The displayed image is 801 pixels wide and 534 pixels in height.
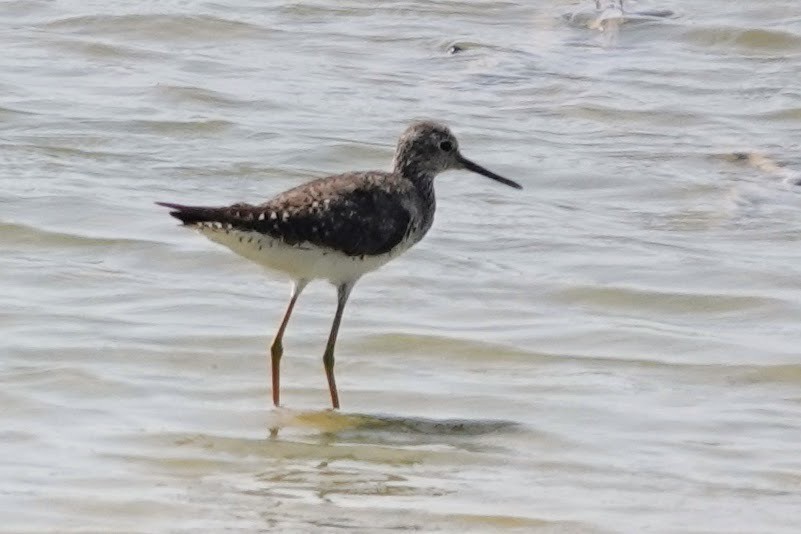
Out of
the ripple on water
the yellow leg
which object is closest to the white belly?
the yellow leg

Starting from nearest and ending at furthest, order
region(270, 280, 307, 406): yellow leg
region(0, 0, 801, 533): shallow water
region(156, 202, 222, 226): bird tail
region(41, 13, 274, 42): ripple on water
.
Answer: region(0, 0, 801, 533): shallow water
region(156, 202, 222, 226): bird tail
region(270, 280, 307, 406): yellow leg
region(41, 13, 274, 42): ripple on water

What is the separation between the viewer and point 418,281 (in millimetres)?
10734

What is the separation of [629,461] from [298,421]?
147cm

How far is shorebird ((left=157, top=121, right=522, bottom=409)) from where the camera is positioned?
8.48 m

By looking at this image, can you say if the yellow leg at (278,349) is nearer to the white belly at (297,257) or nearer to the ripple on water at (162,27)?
the white belly at (297,257)

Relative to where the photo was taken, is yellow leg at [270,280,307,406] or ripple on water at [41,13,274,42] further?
ripple on water at [41,13,274,42]

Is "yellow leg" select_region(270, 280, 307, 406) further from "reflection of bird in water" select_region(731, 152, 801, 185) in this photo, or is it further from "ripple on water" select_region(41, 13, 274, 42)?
"ripple on water" select_region(41, 13, 274, 42)

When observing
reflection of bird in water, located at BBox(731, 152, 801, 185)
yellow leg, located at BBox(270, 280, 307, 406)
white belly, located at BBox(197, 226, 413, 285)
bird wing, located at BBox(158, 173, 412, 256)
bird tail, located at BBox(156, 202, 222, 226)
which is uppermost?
bird tail, located at BBox(156, 202, 222, 226)

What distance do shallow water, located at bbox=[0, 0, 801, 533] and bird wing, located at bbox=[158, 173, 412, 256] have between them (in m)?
0.70

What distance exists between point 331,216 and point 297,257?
0.23m

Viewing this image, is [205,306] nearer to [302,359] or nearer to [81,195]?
[302,359]

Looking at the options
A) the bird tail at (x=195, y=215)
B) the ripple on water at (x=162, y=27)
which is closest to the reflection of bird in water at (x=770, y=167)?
the ripple on water at (x=162, y=27)

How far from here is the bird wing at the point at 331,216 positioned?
27.7 ft

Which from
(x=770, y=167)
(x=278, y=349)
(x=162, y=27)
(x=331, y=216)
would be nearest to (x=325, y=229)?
(x=331, y=216)
